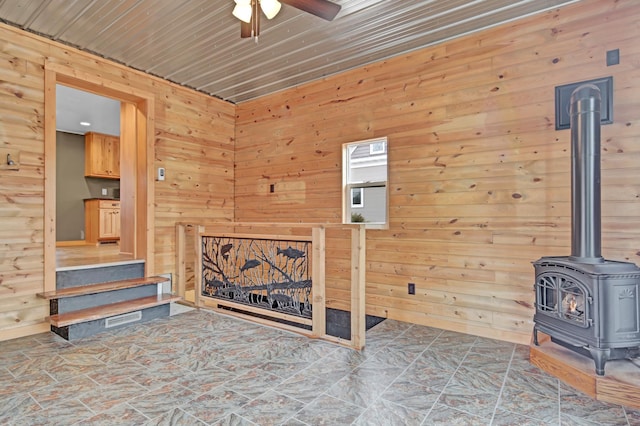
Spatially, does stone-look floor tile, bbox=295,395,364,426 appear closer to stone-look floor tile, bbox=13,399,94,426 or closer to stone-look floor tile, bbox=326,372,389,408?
stone-look floor tile, bbox=326,372,389,408

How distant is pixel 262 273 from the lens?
12.7 feet

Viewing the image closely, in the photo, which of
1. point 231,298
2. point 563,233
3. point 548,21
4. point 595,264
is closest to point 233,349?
point 231,298

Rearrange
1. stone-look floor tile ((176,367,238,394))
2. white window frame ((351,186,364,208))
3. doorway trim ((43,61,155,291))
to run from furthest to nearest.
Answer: white window frame ((351,186,364,208)), doorway trim ((43,61,155,291)), stone-look floor tile ((176,367,238,394))

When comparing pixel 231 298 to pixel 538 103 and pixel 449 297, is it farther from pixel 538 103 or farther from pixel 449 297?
pixel 538 103

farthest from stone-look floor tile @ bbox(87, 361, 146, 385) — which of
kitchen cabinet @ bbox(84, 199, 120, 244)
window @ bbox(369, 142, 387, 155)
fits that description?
kitchen cabinet @ bbox(84, 199, 120, 244)

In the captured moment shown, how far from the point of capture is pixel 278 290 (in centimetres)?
353

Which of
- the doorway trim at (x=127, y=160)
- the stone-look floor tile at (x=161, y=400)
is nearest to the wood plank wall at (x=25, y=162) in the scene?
the doorway trim at (x=127, y=160)

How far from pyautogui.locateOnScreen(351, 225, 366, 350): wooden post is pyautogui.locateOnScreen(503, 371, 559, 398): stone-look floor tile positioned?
1.12 metres

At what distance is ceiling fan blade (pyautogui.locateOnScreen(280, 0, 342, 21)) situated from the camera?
222cm

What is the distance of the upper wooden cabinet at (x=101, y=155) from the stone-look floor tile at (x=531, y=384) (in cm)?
837

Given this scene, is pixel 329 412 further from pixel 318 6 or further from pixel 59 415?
pixel 318 6

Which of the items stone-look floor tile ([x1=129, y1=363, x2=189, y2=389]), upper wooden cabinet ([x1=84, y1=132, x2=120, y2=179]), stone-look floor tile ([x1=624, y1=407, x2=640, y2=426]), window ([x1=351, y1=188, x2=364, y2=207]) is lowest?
stone-look floor tile ([x1=624, y1=407, x2=640, y2=426])

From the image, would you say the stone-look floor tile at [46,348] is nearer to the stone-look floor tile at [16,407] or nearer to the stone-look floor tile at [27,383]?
the stone-look floor tile at [27,383]

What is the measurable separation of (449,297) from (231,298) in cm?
237
